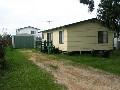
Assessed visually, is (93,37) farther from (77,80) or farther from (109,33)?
(77,80)

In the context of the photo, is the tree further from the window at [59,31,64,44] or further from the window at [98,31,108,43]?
the window at [59,31,64,44]

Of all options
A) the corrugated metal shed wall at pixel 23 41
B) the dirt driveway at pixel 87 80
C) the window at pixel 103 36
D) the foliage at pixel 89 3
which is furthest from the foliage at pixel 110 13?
the corrugated metal shed wall at pixel 23 41

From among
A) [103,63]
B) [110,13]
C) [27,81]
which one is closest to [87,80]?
[27,81]

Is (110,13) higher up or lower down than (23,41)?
higher up

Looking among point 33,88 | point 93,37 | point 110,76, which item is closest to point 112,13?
point 93,37

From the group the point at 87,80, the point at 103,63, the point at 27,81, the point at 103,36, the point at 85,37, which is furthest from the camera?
the point at 103,36

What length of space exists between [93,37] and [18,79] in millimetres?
15744

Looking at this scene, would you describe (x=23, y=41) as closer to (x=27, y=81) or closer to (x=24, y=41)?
(x=24, y=41)

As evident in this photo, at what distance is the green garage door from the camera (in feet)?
144

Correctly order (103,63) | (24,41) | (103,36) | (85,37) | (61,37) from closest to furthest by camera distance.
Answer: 1. (103,63)
2. (85,37)
3. (103,36)
4. (61,37)
5. (24,41)

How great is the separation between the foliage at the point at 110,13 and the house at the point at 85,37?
158 inches

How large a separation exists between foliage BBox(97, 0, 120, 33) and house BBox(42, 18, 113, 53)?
158 inches

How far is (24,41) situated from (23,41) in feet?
0.59

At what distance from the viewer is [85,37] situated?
2731 cm
